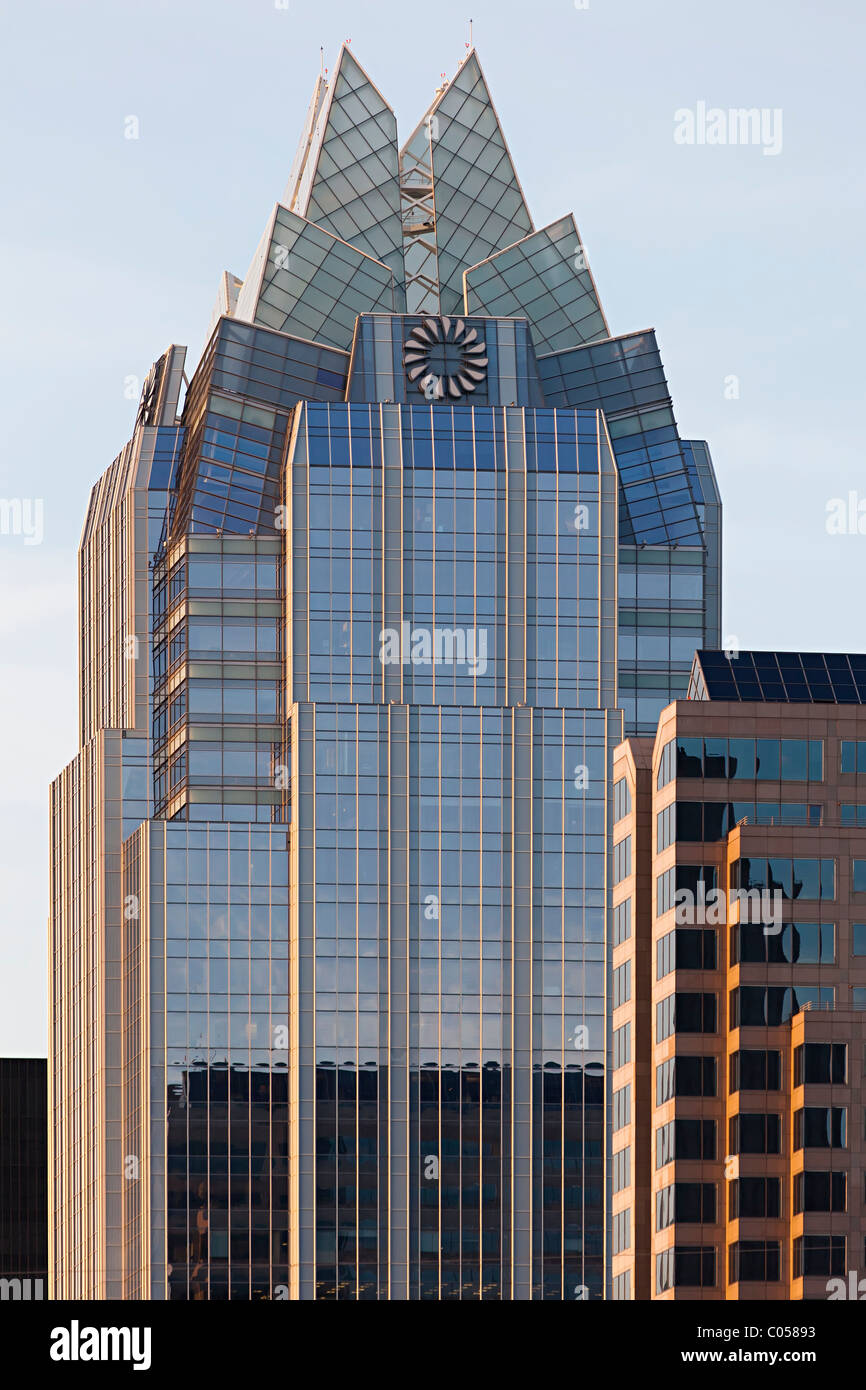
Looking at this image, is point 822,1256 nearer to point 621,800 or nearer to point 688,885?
point 688,885

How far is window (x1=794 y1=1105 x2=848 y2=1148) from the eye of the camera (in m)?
125

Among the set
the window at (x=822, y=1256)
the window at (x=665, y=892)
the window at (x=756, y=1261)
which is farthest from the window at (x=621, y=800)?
the window at (x=822, y=1256)

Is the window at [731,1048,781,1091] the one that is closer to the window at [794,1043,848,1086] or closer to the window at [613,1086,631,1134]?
the window at [794,1043,848,1086]

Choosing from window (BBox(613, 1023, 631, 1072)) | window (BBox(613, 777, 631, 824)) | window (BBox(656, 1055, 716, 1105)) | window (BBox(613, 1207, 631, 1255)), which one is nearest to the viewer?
window (BBox(656, 1055, 716, 1105))

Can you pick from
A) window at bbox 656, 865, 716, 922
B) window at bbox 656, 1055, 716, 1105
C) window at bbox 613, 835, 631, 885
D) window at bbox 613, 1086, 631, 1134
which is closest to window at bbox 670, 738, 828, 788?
window at bbox 656, 865, 716, 922

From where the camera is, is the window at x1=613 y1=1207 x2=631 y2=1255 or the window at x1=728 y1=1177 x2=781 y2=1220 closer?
the window at x1=728 y1=1177 x2=781 y2=1220

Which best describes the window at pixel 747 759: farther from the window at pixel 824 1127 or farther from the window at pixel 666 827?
the window at pixel 824 1127

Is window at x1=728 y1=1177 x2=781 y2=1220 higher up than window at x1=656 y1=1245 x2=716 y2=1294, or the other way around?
window at x1=728 y1=1177 x2=781 y2=1220

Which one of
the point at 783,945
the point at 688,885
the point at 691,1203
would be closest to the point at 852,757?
the point at 688,885

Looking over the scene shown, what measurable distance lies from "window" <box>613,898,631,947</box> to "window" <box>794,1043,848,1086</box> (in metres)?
17.5

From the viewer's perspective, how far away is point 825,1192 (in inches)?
4897

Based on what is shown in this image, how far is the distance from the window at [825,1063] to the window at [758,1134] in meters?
2.85
